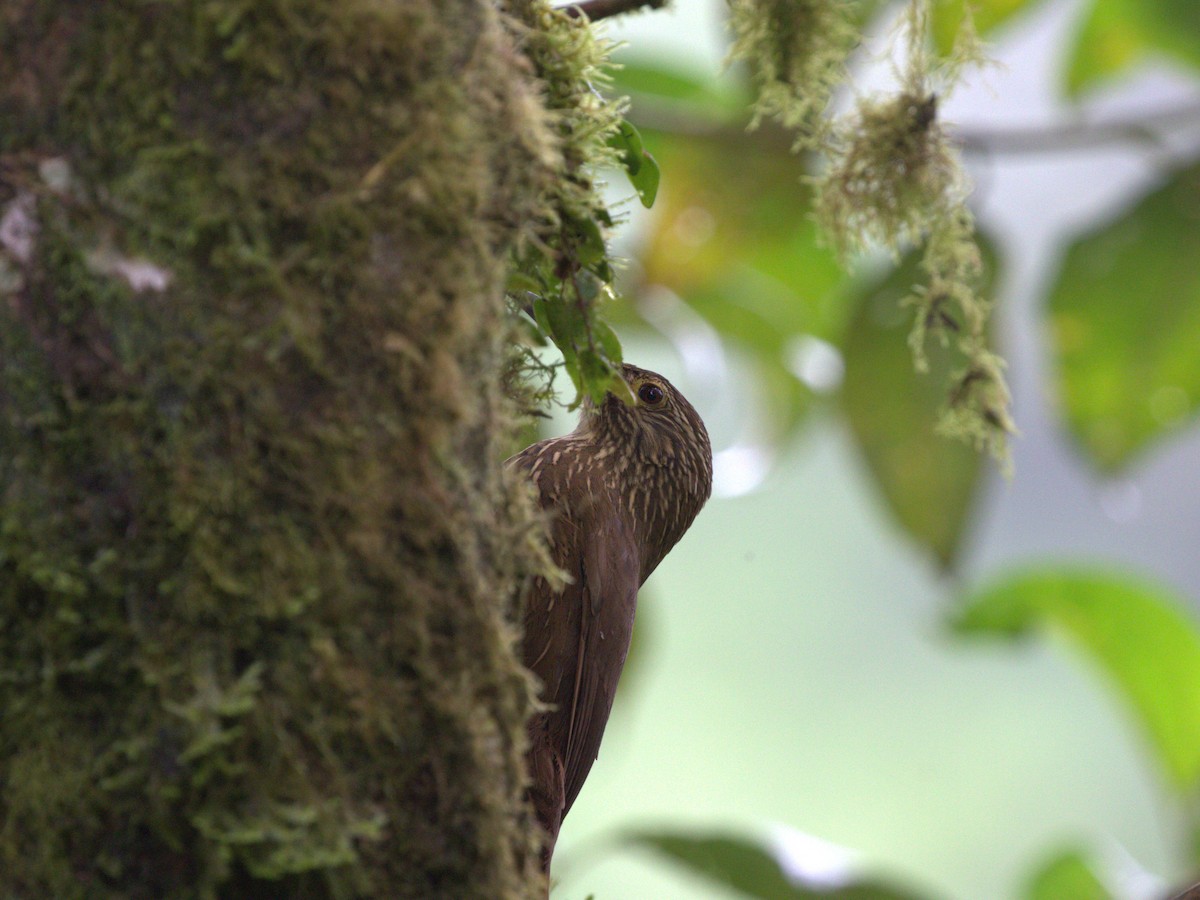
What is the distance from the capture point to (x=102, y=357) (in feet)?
3.54

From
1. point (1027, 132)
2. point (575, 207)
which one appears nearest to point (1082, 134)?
point (1027, 132)

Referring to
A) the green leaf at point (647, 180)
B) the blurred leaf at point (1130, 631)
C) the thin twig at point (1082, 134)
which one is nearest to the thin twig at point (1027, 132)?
the thin twig at point (1082, 134)

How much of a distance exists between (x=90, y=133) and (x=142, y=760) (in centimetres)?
56

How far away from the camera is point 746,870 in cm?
278

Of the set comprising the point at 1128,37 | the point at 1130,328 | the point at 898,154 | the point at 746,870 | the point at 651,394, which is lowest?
the point at 746,870

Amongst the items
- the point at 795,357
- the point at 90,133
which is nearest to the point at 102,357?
the point at 90,133

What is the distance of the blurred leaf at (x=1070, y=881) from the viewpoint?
377 centimetres

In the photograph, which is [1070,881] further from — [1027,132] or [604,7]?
[604,7]

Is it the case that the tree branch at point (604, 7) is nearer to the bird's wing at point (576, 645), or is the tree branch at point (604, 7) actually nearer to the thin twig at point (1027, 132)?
the bird's wing at point (576, 645)

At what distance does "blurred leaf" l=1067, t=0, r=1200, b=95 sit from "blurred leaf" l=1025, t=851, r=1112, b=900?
2.39m

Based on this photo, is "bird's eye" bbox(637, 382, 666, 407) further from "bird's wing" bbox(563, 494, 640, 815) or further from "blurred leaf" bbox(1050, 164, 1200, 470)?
"blurred leaf" bbox(1050, 164, 1200, 470)

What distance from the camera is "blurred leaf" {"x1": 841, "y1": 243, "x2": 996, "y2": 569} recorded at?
325 cm

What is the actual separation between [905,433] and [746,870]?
1.21 m

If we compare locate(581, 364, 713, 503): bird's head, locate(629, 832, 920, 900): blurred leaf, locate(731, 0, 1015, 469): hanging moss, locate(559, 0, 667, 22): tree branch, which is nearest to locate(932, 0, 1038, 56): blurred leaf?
locate(731, 0, 1015, 469): hanging moss
